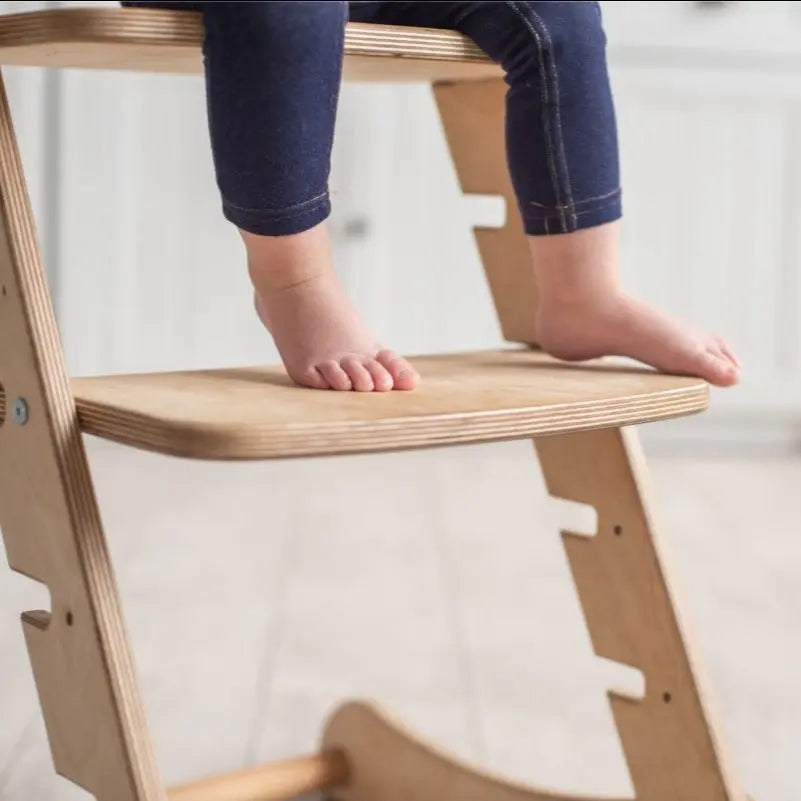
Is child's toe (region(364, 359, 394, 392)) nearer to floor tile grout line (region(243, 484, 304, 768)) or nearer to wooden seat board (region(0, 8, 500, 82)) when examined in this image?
wooden seat board (region(0, 8, 500, 82))

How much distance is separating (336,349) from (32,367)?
170 mm

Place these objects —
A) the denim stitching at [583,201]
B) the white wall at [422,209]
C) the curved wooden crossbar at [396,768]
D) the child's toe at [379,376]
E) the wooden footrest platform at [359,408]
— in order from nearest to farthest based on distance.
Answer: the wooden footrest platform at [359,408] < the child's toe at [379,376] < the denim stitching at [583,201] < the curved wooden crossbar at [396,768] < the white wall at [422,209]

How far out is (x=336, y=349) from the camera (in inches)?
28.8

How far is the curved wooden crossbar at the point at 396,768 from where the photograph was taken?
0.91 metres

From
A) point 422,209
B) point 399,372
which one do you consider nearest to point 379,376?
point 399,372

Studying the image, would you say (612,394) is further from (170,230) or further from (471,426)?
(170,230)

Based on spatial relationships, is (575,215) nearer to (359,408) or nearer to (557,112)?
(557,112)

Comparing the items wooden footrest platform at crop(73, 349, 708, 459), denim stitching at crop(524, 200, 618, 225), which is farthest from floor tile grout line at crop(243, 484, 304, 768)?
denim stitching at crop(524, 200, 618, 225)

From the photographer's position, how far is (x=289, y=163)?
26.8 inches

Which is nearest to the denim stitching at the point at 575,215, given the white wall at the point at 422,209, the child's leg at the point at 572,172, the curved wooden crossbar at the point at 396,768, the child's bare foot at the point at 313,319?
the child's leg at the point at 572,172

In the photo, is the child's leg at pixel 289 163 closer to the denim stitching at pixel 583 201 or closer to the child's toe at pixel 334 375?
the child's toe at pixel 334 375

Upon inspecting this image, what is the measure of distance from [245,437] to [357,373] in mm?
153

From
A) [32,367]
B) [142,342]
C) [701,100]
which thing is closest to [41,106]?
[142,342]

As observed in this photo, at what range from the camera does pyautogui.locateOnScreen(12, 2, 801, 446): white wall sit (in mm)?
2174
